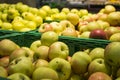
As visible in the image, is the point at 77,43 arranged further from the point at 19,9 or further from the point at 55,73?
the point at 19,9

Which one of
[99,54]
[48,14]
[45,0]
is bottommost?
[45,0]

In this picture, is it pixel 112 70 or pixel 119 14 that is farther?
pixel 119 14

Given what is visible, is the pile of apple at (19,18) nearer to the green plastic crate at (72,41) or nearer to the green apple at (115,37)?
the green plastic crate at (72,41)

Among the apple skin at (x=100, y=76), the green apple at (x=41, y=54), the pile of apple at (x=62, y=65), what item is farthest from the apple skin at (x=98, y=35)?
the apple skin at (x=100, y=76)

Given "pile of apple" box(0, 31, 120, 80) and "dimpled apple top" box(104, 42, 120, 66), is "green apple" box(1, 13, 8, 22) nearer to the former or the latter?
"pile of apple" box(0, 31, 120, 80)

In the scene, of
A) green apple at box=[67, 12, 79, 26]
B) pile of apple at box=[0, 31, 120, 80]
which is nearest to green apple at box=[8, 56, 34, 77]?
pile of apple at box=[0, 31, 120, 80]

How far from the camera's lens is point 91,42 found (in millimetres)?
2293

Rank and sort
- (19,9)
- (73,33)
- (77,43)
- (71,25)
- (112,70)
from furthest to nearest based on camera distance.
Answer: (19,9) → (71,25) → (73,33) → (77,43) → (112,70)

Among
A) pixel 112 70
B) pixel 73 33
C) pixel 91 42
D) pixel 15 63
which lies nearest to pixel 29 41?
pixel 73 33

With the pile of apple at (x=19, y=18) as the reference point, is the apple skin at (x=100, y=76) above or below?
above

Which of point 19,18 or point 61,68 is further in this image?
point 19,18

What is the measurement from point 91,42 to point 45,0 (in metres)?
5.96

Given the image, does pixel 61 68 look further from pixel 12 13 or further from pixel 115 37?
pixel 12 13

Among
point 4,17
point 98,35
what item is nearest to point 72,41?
point 98,35
